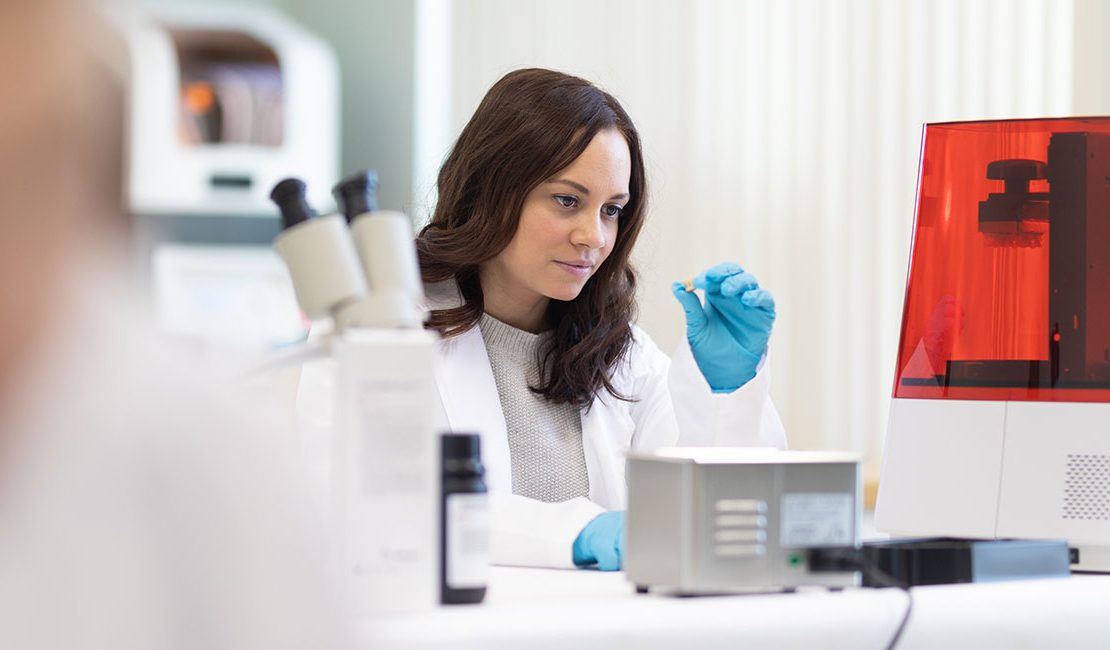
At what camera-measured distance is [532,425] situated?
1.80 meters

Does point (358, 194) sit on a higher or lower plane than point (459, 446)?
higher

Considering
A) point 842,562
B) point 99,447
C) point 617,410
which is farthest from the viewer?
point 617,410

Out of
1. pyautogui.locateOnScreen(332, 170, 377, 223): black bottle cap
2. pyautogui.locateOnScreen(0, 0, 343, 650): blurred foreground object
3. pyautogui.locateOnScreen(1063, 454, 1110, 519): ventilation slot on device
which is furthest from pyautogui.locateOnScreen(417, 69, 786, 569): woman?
pyautogui.locateOnScreen(0, 0, 343, 650): blurred foreground object

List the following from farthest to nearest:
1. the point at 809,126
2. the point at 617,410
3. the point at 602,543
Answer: the point at 809,126 < the point at 617,410 < the point at 602,543

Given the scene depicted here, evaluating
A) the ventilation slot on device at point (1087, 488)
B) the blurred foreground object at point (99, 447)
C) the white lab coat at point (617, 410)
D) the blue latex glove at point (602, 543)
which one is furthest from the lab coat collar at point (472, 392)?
the blurred foreground object at point (99, 447)

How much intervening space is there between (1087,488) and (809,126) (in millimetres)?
1891

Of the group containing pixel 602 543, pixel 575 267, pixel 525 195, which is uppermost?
pixel 525 195

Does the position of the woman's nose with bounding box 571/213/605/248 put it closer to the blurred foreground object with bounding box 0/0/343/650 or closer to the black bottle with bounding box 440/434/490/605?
the black bottle with bounding box 440/434/490/605

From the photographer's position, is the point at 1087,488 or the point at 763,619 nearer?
the point at 763,619

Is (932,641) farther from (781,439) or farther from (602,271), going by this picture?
(602,271)

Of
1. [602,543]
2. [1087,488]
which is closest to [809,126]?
[1087,488]

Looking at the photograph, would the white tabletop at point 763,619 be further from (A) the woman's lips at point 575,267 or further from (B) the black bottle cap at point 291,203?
(A) the woman's lips at point 575,267

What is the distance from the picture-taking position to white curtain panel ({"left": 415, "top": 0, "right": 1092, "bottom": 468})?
2828 millimetres

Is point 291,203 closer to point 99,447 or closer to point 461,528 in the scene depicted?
point 461,528
